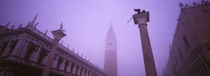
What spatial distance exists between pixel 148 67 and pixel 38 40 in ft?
54.9

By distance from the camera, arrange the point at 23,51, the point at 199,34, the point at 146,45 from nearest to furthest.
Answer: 1. the point at 146,45
2. the point at 199,34
3. the point at 23,51

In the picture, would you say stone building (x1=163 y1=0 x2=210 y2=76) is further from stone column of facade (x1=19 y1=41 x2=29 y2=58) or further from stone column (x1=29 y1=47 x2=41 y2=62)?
stone column of facade (x1=19 y1=41 x2=29 y2=58)

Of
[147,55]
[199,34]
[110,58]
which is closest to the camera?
[147,55]

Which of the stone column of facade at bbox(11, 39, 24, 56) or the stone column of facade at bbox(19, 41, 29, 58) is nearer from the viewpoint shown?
the stone column of facade at bbox(11, 39, 24, 56)

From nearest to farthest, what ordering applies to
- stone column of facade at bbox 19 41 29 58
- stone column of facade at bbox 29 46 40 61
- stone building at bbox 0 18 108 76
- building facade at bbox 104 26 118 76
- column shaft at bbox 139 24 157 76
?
column shaft at bbox 139 24 157 76, stone building at bbox 0 18 108 76, stone column of facade at bbox 19 41 29 58, stone column of facade at bbox 29 46 40 61, building facade at bbox 104 26 118 76

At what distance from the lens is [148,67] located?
4.73 meters

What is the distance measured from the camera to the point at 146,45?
209 inches

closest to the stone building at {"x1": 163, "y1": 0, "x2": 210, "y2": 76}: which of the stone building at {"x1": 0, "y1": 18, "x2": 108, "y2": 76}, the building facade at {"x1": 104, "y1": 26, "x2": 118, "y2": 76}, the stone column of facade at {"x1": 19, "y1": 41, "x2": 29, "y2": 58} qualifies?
the stone building at {"x1": 0, "y1": 18, "x2": 108, "y2": 76}

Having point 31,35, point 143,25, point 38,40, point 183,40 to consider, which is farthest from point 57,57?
point 183,40

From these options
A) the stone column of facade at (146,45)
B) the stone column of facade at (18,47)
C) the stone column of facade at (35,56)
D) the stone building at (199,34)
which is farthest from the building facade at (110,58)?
the stone column of facade at (146,45)

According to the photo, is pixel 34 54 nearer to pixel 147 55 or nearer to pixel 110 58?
pixel 147 55

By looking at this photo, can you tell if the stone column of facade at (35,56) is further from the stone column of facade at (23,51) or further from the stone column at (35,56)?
the stone column of facade at (23,51)

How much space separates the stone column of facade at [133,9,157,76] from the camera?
15.3 feet

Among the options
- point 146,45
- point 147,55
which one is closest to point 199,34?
point 146,45
